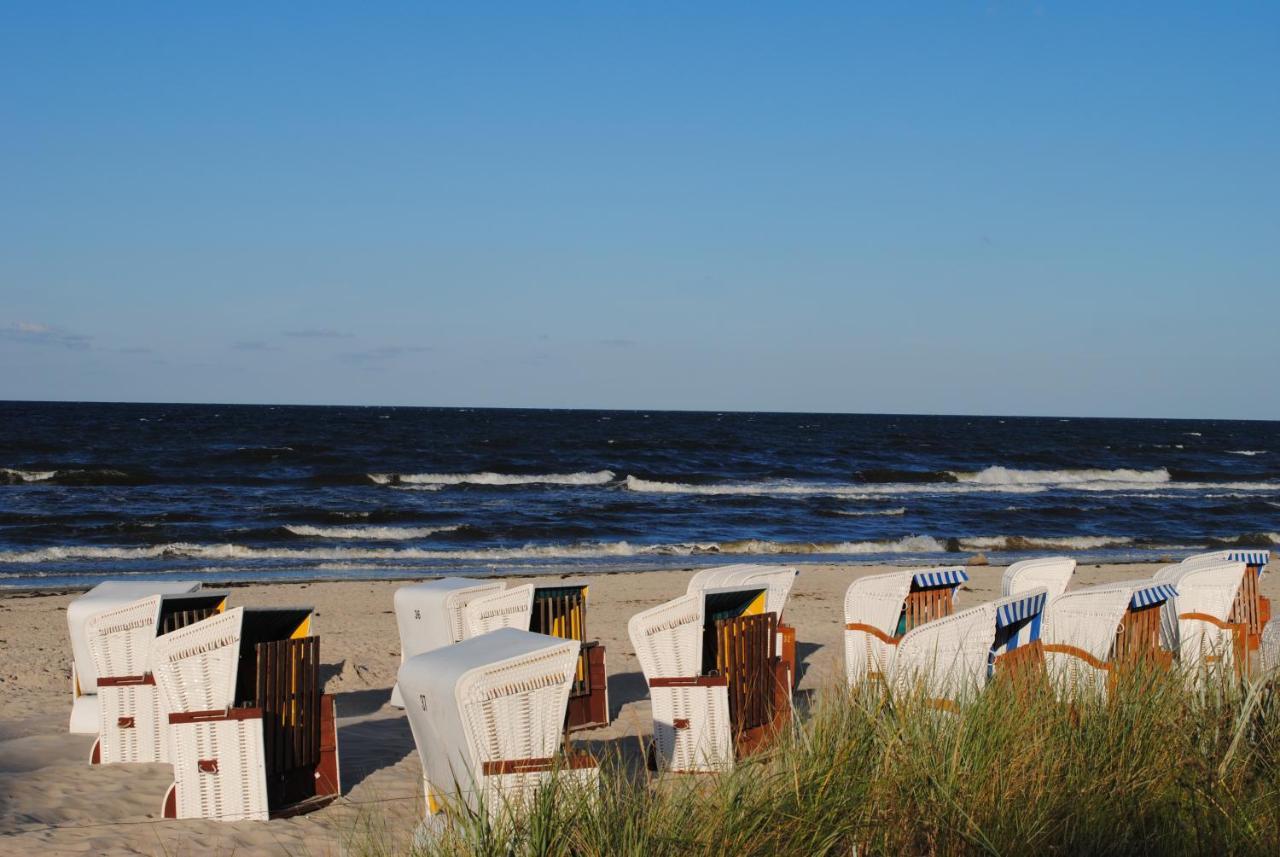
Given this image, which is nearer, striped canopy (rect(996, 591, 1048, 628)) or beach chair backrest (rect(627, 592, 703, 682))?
striped canopy (rect(996, 591, 1048, 628))

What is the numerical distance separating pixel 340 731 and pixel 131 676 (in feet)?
5.08

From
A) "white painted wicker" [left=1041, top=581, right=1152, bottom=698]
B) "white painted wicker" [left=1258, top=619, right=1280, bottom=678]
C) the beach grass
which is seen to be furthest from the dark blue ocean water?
the beach grass

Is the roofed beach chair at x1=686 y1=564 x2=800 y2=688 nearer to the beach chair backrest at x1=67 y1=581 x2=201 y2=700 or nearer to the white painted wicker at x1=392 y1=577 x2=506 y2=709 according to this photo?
the white painted wicker at x1=392 y1=577 x2=506 y2=709

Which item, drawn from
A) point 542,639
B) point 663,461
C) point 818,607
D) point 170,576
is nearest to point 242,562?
point 170,576

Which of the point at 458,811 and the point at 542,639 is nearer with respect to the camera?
the point at 458,811

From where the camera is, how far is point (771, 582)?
8.89 meters

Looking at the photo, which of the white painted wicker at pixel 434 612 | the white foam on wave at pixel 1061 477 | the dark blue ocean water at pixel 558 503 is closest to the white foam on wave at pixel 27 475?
the dark blue ocean water at pixel 558 503

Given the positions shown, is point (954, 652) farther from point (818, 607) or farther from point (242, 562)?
point (242, 562)

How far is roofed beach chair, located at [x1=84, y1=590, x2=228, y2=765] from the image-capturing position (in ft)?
22.7

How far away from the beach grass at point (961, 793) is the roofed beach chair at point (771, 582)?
12.3 ft

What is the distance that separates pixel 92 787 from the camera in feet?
20.9

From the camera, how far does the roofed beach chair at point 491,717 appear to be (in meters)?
4.32

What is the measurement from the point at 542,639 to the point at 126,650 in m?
3.54

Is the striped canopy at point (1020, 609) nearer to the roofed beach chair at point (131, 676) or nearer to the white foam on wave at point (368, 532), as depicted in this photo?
the roofed beach chair at point (131, 676)
